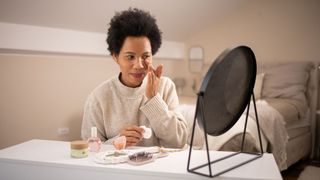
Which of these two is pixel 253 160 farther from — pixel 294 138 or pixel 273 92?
pixel 273 92

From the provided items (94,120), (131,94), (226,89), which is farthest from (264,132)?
(226,89)

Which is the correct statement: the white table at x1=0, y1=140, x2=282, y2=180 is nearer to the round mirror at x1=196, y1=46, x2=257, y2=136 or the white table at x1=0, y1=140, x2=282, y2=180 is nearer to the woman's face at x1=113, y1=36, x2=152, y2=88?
the round mirror at x1=196, y1=46, x2=257, y2=136

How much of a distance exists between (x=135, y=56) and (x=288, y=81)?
272 centimetres

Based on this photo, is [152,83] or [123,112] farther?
[123,112]

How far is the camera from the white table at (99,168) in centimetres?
83

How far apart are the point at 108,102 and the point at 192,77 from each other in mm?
3256

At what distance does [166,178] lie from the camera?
823 mm

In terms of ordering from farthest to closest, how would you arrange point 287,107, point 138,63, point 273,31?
point 273,31
point 287,107
point 138,63

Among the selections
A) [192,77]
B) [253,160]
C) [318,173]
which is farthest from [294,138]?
[253,160]

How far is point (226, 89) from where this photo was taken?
0.88 metres

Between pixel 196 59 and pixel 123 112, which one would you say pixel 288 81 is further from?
pixel 123 112

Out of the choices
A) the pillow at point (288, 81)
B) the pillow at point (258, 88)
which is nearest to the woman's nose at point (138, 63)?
the pillow at point (258, 88)

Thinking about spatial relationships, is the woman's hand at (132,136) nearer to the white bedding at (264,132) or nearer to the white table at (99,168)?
the white table at (99,168)

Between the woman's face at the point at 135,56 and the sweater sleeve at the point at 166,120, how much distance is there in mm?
155
